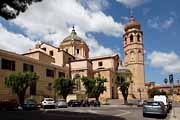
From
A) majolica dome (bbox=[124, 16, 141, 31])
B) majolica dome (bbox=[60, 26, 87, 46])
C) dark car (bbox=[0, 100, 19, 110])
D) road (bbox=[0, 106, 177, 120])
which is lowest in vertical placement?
road (bbox=[0, 106, 177, 120])

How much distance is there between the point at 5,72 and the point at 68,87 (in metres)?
13.9

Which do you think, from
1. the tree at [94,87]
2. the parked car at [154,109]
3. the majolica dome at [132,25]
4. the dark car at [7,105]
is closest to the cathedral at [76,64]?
the majolica dome at [132,25]

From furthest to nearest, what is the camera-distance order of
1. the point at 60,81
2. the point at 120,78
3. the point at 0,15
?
1. the point at 120,78
2. the point at 60,81
3. the point at 0,15

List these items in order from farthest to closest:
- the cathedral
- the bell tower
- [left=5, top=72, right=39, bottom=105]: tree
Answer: the bell tower, the cathedral, [left=5, top=72, right=39, bottom=105]: tree

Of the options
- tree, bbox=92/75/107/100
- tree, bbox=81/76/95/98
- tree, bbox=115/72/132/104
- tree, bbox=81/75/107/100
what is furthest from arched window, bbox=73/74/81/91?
tree, bbox=115/72/132/104

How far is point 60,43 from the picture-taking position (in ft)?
306

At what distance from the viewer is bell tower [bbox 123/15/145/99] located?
93.1m

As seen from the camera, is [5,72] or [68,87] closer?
[5,72]

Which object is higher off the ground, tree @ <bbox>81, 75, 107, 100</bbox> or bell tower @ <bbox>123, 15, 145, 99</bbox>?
bell tower @ <bbox>123, 15, 145, 99</bbox>

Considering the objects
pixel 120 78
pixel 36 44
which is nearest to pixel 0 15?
pixel 120 78

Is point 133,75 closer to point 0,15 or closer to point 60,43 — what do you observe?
point 60,43

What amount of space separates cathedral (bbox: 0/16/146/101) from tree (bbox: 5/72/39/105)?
2.14m

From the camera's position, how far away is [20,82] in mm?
50469

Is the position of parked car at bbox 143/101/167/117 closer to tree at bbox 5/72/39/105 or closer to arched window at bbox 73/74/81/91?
tree at bbox 5/72/39/105
